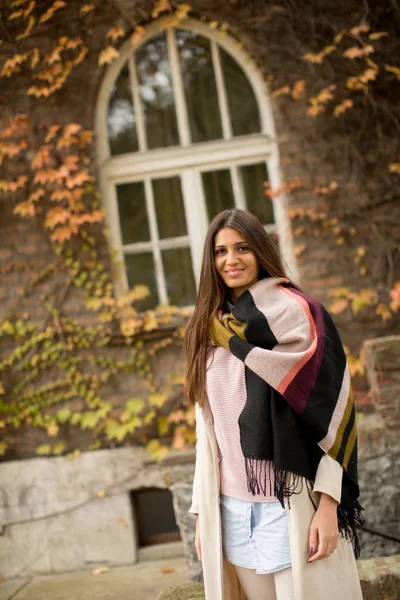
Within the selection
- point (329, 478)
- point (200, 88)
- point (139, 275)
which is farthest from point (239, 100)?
Answer: point (329, 478)

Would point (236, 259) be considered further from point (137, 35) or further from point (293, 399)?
point (137, 35)

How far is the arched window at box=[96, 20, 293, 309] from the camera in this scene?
455 centimetres

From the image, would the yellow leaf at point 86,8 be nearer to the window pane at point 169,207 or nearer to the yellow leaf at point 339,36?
the window pane at point 169,207

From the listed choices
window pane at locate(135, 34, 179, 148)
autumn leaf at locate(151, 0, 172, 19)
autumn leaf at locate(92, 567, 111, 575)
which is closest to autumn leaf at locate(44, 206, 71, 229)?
window pane at locate(135, 34, 179, 148)

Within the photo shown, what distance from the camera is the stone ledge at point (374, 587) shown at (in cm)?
239

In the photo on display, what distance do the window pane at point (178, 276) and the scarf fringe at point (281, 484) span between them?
2934mm

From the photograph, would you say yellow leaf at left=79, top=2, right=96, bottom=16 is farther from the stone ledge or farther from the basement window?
the stone ledge

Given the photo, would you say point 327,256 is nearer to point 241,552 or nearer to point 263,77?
point 263,77

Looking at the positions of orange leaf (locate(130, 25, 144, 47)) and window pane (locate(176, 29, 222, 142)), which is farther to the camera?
window pane (locate(176, 29, 222, 142))

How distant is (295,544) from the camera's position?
1.59 meters

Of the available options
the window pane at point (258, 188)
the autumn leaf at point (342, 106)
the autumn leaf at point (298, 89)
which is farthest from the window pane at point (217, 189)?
the autumn leaf at point (342, 106)

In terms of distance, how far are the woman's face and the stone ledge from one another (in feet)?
5.00

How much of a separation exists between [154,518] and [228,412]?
4247 mm

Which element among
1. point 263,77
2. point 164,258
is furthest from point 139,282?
point 263,77
